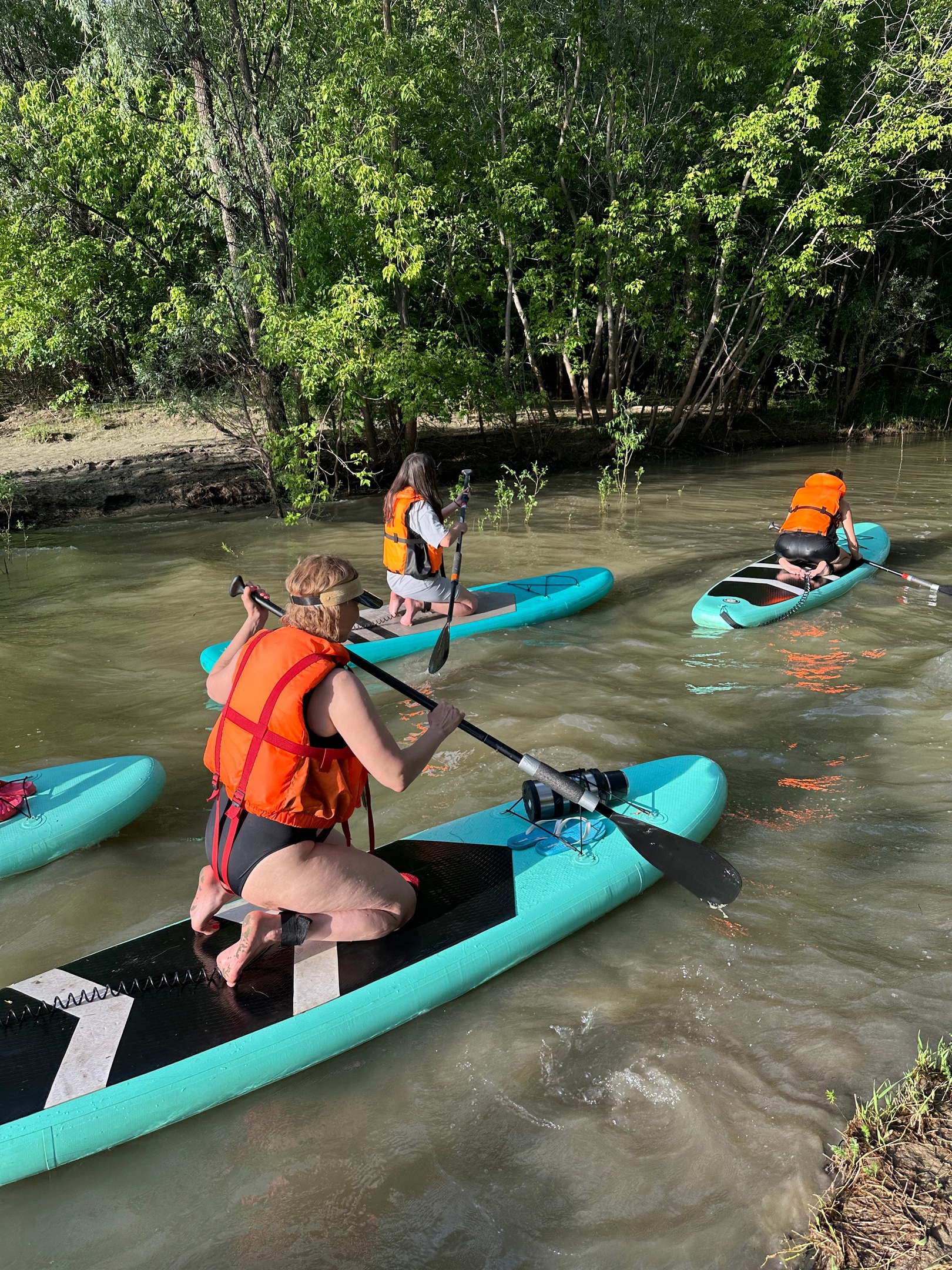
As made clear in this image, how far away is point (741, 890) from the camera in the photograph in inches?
132

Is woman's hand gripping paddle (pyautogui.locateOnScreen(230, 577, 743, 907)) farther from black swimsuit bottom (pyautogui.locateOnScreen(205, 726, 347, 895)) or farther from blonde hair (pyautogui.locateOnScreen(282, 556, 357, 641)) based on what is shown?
black swimsuit bottom (pyautogui.locateOnScreen(205, 726, 347, 895))

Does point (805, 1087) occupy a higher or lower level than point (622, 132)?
lower

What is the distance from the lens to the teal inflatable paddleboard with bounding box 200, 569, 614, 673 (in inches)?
229

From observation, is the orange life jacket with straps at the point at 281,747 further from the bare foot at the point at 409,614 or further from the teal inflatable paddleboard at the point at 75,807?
the bare foot at the point at 409,614

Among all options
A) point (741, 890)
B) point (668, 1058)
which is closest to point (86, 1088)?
point (668, 1058)

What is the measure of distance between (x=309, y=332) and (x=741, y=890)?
25.5 feet

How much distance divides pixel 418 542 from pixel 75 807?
9.41 feet

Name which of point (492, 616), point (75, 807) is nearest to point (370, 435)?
point (492, 616)

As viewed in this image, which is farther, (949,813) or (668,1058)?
(949,813)

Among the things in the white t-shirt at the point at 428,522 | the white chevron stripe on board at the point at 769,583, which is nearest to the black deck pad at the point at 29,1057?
the white t-shirt at the point at 428,522

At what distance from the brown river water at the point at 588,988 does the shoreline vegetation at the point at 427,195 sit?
17.4ft

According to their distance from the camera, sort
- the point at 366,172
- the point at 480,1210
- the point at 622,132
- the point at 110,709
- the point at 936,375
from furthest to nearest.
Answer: the point at 936,375 → the point at 622,132 → the point at 366,172 → the point at 110,709 → the point at 480,1210

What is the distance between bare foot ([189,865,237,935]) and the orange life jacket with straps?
0.31m

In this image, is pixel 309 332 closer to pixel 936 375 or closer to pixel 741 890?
pixel 741 890
